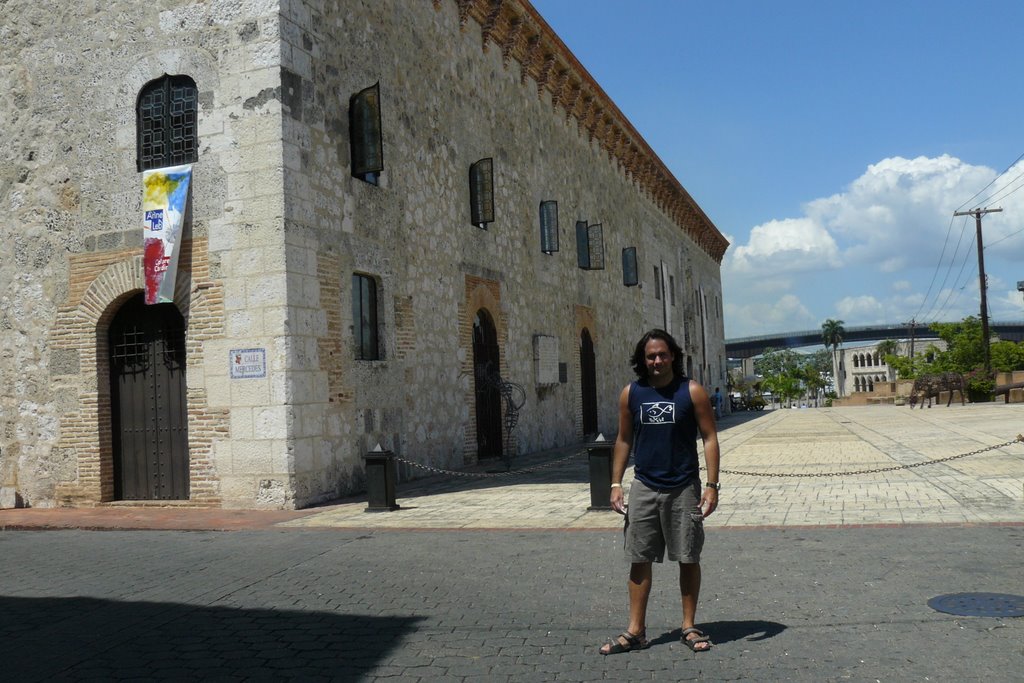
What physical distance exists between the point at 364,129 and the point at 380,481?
199 inches

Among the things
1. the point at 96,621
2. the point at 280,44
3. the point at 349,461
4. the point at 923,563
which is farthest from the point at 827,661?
the point at 280,44

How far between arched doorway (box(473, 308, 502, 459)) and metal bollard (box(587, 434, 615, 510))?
22.9 feet

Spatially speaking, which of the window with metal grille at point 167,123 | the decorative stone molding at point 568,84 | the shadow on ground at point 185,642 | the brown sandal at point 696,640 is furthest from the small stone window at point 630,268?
the brown sandal at point 696,640

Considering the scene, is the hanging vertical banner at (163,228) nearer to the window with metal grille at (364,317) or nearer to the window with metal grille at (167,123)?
the window with metal grille at (167,123)

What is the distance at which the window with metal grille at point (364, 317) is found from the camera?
507 inches

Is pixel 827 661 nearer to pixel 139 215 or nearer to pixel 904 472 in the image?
pixel 904 472

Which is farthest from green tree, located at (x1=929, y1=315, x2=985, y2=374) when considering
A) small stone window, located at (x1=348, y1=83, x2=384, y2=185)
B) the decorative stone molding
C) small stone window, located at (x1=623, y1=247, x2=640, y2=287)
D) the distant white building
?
the distant white building

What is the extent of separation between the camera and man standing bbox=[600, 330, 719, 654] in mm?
4629

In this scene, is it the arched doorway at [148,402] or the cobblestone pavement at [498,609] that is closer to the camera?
the cobblestone pavement at [498,609]

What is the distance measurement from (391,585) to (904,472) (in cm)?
852

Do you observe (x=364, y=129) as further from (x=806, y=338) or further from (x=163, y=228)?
(x=806, y=338)

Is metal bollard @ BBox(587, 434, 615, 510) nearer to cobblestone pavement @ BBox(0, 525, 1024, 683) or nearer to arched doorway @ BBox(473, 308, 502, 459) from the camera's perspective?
cobblestone pavement @ BBox(0, 525, 1024, 683)

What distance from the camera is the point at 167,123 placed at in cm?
1195

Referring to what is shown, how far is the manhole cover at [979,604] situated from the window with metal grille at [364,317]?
8.81m
